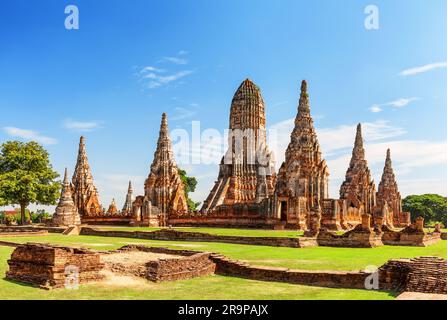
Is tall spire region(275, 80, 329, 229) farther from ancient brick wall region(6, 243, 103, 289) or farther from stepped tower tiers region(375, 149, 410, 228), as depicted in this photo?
ancient brick wall region(6, 243, 103, 289)

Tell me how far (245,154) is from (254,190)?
4.12 metres

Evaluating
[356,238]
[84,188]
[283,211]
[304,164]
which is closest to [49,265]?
[356,238]

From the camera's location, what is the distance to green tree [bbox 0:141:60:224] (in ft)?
138

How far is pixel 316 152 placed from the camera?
4184 cm

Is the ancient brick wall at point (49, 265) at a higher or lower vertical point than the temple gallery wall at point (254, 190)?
lower

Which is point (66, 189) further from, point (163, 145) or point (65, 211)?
point (163, 145)

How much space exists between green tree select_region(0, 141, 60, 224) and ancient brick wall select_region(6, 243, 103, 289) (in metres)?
32.5

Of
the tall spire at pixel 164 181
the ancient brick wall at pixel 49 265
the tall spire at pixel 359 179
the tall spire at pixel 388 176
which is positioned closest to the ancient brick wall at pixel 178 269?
the ancient brick wall at pixel 49 265

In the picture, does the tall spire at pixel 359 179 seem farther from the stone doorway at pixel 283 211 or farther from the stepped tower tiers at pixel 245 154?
the stone doorway at pixel 283 211

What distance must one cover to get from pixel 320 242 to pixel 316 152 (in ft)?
66.3

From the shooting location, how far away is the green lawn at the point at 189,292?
9641 mm

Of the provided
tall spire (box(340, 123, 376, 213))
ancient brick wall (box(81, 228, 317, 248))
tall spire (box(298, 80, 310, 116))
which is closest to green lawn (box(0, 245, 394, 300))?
ancient brick wall (box(81, 228, 317, 248))
